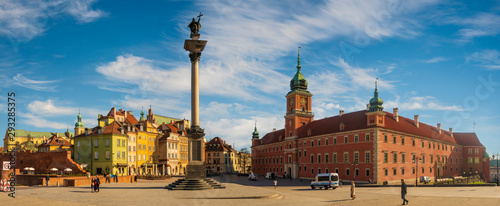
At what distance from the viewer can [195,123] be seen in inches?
1668

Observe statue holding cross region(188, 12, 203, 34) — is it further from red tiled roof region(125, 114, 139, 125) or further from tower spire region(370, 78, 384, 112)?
red tiled roof region(125, 114, 139, 125)

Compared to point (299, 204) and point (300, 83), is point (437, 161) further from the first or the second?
point (299, 204)

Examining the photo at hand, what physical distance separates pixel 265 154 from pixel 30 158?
203ft

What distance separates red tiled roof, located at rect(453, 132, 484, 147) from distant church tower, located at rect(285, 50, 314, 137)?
3976cm

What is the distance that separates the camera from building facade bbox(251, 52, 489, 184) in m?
68.2

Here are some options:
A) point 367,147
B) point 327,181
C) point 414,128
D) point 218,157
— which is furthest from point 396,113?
point 218,157

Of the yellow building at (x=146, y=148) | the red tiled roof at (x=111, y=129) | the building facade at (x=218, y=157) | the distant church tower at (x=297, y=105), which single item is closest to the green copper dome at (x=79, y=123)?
the yellow building at (x=146, y=148)

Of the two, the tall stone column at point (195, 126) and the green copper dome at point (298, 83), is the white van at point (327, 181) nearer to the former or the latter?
the tall stone column at point (195, 126)

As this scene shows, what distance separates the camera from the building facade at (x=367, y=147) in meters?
68.2

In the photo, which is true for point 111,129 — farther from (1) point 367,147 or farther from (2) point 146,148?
(1) point 367,147

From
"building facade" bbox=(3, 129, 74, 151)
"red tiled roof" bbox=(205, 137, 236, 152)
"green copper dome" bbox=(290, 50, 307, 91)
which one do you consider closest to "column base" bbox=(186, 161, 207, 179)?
"green copper dome" bbox=(290, 50, 307, 91)

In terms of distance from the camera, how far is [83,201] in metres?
27.8

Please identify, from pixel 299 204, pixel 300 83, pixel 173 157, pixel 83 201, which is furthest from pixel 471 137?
pixel 83 201

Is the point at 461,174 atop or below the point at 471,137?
below
